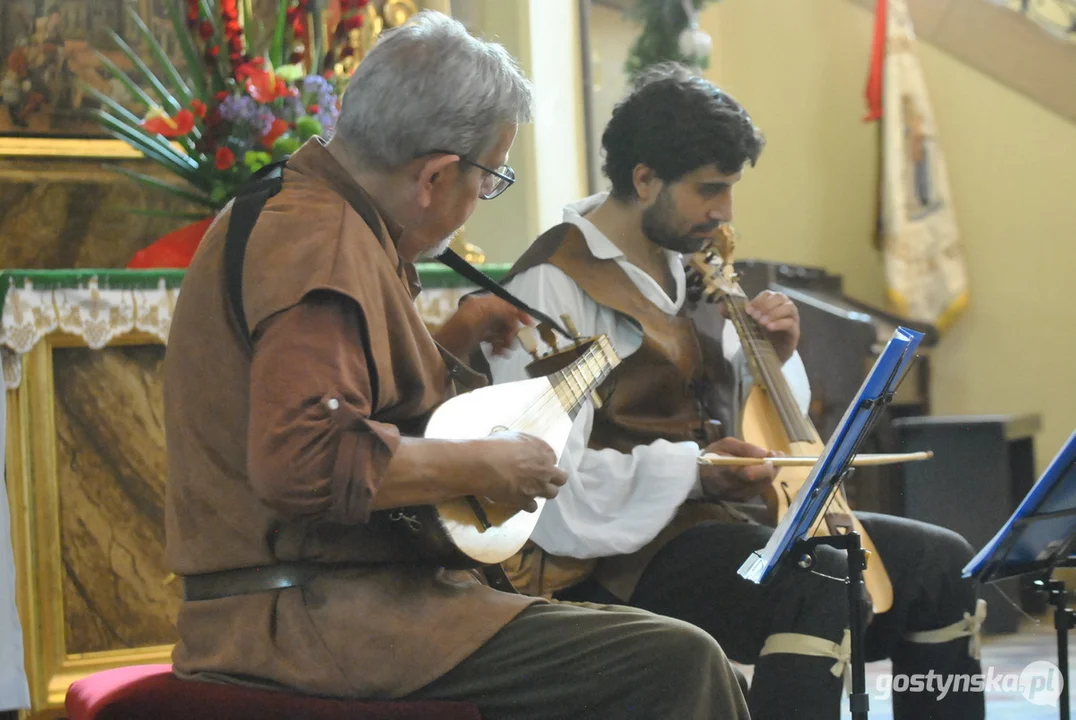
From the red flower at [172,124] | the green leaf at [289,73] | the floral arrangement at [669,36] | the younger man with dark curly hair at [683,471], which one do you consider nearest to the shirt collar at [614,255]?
the younger man with dark curly hair at [683,471]

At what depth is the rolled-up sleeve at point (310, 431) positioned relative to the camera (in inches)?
62.9

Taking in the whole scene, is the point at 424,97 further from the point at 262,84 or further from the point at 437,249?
the point at 262,84

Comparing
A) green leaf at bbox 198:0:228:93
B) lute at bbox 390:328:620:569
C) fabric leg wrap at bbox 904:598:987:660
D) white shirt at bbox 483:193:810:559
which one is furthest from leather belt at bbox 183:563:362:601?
green leaf at bbox 198:0:228:93

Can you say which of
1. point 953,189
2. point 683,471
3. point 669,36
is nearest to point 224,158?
point 683,471

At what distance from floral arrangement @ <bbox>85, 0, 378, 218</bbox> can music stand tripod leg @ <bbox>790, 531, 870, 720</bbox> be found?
2089 mm

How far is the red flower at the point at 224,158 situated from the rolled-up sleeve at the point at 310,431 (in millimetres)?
2112

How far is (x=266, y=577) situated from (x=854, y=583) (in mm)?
908

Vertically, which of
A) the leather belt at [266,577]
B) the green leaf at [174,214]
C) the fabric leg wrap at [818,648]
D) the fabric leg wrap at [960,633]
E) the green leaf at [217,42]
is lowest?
the fabric leg wrap at [960,633]

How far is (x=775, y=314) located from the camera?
286cm

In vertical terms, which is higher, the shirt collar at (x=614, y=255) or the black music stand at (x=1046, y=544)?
the shirt collar at (x=614, y=255)

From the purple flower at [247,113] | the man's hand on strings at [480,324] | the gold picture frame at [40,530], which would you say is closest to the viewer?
the man's hand on strings at [480,324]

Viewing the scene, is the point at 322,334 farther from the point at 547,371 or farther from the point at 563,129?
the point at 563,129

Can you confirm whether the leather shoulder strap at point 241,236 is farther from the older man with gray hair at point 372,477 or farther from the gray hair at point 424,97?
the gray hair at point 424,97

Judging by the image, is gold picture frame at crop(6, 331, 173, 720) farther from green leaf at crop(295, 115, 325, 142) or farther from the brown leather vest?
the brown leather vest
